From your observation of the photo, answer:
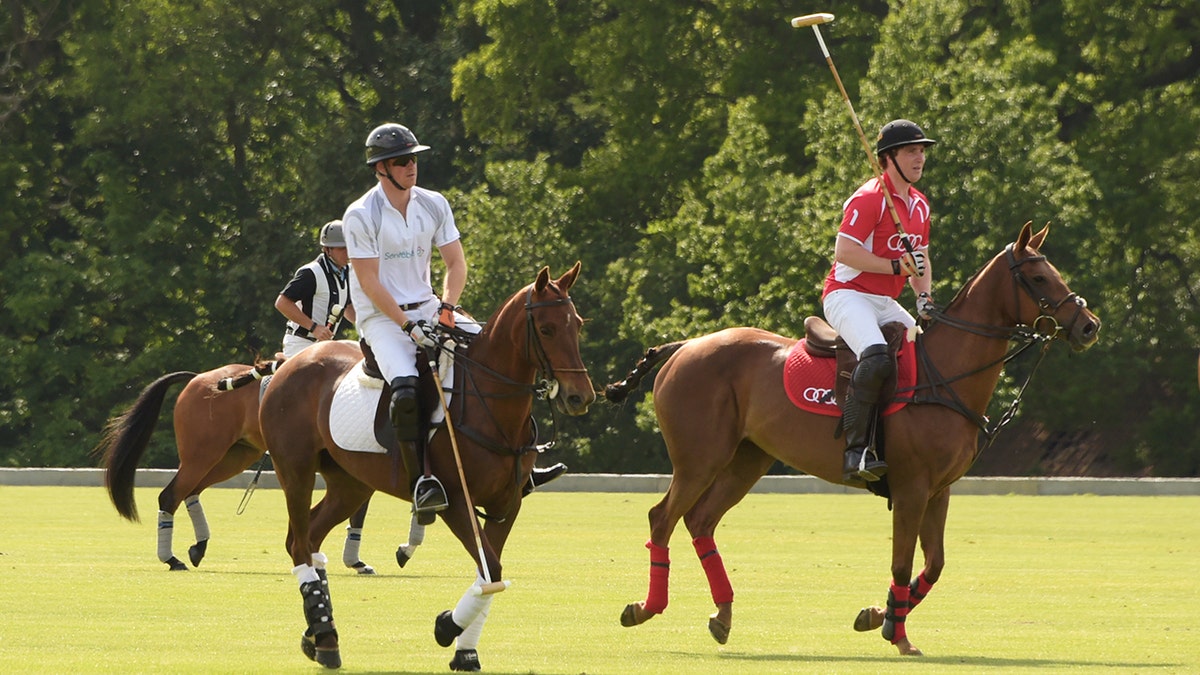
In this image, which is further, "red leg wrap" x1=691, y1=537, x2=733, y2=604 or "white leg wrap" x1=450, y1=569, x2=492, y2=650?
"red leg wrap" x1=691, y1=537, x2=733, y2=604

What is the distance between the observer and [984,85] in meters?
34.3

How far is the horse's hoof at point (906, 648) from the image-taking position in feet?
33.0

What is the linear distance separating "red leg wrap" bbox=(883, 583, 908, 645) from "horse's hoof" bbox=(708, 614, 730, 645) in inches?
30.5

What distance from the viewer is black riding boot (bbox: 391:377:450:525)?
30.4ft

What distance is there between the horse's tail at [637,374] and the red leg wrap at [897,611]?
1.94 meters

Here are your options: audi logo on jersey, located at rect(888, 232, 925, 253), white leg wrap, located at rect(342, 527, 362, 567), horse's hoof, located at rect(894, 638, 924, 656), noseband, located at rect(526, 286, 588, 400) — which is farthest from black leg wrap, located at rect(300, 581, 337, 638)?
white leg wrap, located at rect(342, 527, 362, 567)

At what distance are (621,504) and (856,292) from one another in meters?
14.9

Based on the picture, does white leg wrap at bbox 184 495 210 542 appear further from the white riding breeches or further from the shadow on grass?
the shadow on grass

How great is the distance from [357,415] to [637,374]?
2441 millimetres

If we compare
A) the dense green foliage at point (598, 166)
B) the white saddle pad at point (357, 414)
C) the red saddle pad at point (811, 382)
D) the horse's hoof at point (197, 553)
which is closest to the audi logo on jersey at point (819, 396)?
the red saddle pad at point (811, 382)

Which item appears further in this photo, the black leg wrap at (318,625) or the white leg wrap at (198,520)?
the white leg wrap at (198,520)

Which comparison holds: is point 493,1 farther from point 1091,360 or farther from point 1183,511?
point 1183,511

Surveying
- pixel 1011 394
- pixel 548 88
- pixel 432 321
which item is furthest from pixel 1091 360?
pixel 432 321

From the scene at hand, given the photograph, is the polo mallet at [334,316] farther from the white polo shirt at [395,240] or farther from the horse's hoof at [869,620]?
the horse's hoof at [869,620]
